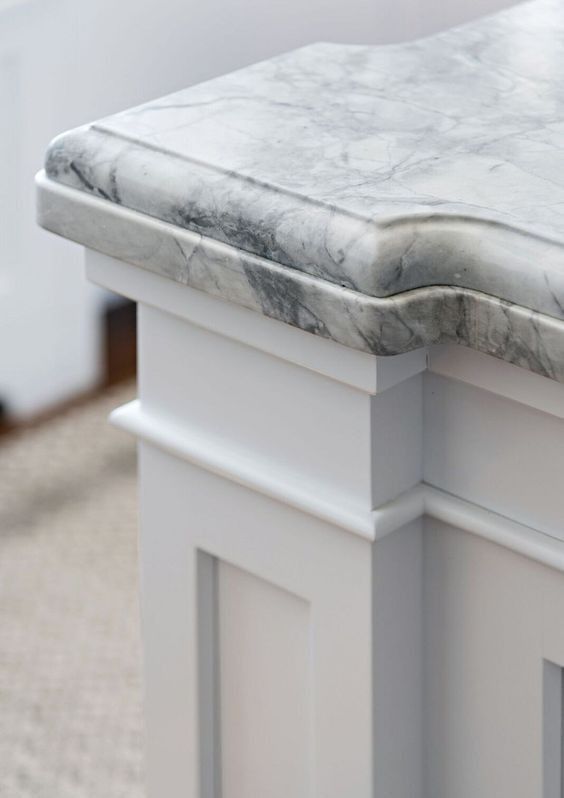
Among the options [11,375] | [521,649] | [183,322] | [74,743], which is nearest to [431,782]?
[521,649]

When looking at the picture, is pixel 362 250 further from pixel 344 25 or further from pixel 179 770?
pixel 344 25

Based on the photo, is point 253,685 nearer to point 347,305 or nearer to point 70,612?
point 347,305

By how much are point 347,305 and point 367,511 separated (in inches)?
2.8

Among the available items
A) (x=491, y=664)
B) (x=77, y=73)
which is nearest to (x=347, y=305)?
(x=491, y=664)

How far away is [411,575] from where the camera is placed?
44cm

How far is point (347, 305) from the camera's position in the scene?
37cm

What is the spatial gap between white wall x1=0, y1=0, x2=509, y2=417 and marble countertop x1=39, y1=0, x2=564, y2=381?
1490mm

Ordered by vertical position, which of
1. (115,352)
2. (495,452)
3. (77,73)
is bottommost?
(115,352)

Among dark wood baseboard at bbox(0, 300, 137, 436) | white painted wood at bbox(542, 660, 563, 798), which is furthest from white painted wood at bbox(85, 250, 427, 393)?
dark wood baseboard at bbox(0, 300, 137, 436)

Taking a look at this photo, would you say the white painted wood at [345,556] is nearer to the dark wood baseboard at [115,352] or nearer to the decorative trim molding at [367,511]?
the decorative trim molding at [367,511]

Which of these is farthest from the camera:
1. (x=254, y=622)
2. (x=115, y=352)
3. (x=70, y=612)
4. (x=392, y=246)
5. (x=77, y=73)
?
(x=115, y=352)

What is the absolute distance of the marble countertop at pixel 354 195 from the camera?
0.37 metres

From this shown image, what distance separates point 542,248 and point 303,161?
0.29ft

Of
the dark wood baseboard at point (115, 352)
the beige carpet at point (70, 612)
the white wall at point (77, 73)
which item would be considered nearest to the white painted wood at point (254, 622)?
the beige carpet at point (70, 612)
